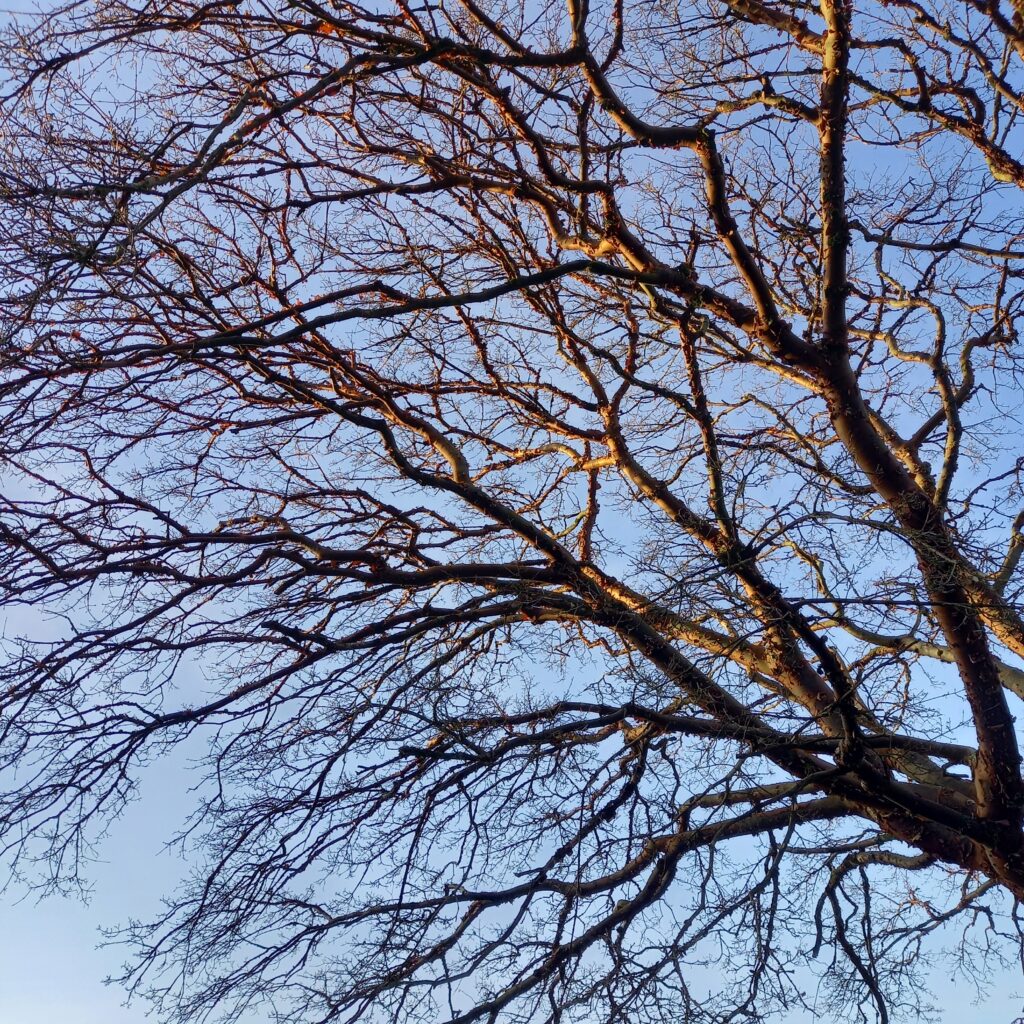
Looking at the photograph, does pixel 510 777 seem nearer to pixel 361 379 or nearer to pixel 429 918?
pixel 429 918

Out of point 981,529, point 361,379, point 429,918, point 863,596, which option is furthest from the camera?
point 361,379

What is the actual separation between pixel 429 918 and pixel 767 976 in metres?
2.10

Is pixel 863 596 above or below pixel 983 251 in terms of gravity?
below

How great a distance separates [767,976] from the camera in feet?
17.5

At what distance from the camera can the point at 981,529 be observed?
A: 5.59 m

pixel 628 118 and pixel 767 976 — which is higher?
pixel 628 118

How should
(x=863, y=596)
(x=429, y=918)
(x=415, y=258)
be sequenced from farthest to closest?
(x=415, y=258)
(x=429, y=918)
(x=863, y=596)

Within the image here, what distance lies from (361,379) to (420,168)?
1.73m

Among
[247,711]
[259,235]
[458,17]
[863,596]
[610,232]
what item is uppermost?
[458,17]

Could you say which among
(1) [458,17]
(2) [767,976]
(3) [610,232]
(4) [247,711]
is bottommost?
(2) [767,976]

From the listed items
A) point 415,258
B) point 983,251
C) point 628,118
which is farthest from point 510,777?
point 983,251

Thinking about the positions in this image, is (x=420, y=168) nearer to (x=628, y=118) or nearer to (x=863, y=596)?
(x=628, y=118)

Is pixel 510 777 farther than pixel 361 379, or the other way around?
pixel 361 379

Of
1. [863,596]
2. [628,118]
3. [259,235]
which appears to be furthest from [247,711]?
[628,118]
